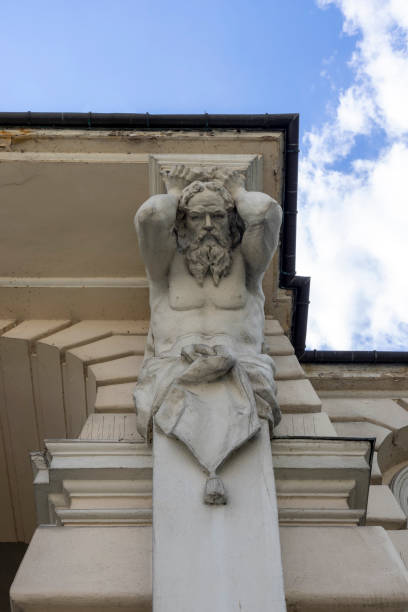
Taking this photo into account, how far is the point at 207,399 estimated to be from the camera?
10.7 ft

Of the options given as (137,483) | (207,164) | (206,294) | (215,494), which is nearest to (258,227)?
(206,294)

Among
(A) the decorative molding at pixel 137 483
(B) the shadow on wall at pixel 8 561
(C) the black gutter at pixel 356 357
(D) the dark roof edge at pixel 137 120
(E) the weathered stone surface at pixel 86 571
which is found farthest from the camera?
(C) the black gutter at pixel 356 357

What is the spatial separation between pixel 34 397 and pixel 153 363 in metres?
2.40

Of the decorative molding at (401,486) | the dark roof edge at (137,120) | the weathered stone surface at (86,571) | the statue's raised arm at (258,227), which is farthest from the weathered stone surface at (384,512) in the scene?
the dark roof edge at (137,120)

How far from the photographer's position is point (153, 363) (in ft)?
12.6

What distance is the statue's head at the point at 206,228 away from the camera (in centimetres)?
437

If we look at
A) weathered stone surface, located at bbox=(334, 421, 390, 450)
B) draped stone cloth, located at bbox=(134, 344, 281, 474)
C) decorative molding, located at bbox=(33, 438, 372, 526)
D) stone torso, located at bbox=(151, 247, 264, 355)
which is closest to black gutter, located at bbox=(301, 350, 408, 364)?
weathered stone surface, located at bbox=(334, 421, 390, 450)

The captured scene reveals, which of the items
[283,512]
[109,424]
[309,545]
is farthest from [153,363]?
[309,545]

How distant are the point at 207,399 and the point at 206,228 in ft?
4.99

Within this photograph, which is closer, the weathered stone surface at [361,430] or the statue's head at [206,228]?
the statue's head at [206,228]

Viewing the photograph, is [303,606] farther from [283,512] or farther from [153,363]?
[153,363]

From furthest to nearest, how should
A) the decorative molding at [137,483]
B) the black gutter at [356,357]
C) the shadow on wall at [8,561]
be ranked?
the black gutter at [356,357], the shadow on wall at [8,561], the decorative molding at [137,483]

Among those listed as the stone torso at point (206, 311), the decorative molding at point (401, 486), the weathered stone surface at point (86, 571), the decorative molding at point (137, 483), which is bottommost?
the decorative molding at point (401, 486)

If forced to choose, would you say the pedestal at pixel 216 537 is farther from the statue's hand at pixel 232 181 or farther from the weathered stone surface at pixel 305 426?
the statue's hand at pixel 232 181
